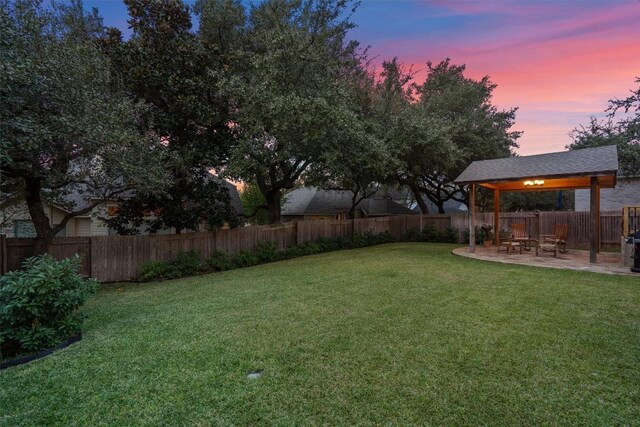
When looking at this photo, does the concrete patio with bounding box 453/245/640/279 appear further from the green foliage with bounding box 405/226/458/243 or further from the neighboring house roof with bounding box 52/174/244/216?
the neighboring house roof with bounding box 52/174/244/216

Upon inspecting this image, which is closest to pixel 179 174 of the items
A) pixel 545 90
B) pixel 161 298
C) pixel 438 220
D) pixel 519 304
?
pixel 161 298

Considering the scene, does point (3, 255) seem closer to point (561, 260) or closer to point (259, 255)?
point (259, 255)

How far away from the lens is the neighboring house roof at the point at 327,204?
26.4 meters

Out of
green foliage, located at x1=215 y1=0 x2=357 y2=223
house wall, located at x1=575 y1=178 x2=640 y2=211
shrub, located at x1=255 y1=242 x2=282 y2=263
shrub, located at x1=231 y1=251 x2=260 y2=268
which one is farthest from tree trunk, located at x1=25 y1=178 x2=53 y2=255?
house wall, located at x1=575 y1=178 x2=640 y2=211

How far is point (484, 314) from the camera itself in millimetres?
4926

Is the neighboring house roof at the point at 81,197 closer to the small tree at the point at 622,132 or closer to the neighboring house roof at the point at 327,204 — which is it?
the neighboring house roof at the point at 327,204

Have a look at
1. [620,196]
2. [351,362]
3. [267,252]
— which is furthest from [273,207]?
[620,196]

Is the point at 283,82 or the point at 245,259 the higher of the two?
the point at 283,82

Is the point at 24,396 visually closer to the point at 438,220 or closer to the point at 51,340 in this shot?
the point at 51,340

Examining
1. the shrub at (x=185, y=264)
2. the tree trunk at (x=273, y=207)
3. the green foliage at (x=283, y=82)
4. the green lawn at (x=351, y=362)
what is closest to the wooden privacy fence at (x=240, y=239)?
the shrub at (x=185, y=264)

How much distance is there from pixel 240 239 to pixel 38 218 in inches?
220

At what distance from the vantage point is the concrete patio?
327 inches

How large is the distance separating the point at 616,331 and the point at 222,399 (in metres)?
4.82

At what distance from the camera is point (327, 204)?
26609mm
